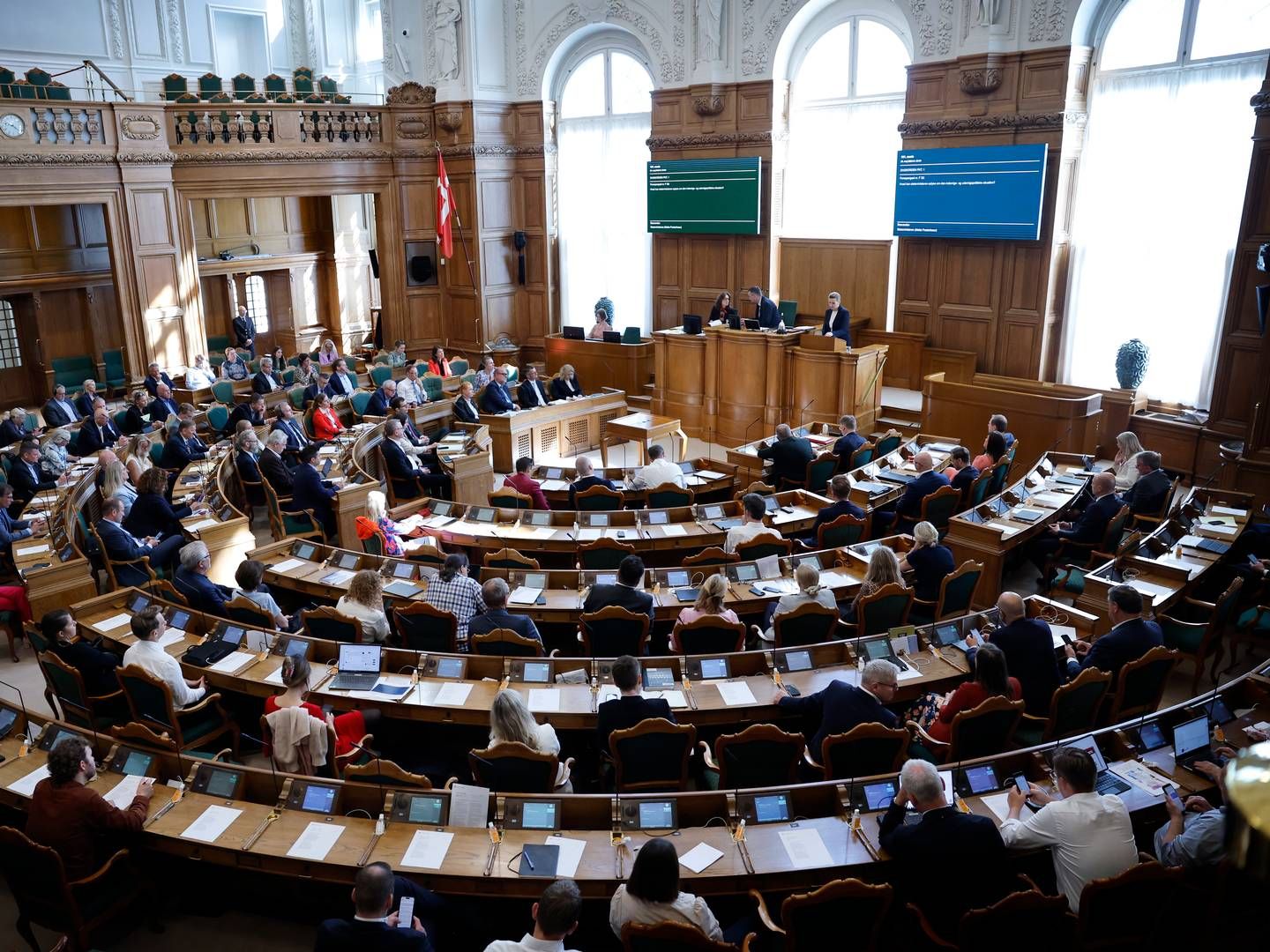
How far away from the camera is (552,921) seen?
3.61 m

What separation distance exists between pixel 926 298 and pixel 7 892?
13.3 m

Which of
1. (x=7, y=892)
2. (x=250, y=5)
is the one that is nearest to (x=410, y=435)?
(x=7, y=892)

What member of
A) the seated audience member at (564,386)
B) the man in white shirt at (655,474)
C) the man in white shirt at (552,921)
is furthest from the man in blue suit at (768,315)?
the man in white shirt at (552,921)

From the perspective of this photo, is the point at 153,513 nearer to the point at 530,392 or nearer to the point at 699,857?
the point at 530,392

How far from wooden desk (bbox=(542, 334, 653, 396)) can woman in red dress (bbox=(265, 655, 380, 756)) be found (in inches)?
400

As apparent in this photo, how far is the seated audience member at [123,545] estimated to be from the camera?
8570 mm

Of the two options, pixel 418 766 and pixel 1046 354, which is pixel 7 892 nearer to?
pixel 418 766

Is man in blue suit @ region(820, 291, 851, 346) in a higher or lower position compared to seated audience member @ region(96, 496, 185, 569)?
higher

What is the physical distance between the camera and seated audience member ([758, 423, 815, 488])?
1047 centimetres

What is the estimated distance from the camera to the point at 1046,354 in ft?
45.5

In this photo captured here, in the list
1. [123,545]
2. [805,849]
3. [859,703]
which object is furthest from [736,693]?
[123,545]

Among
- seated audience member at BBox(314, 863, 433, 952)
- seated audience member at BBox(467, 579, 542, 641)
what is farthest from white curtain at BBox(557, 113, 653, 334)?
seated audience member at BBox(314, 863, 433, 952)

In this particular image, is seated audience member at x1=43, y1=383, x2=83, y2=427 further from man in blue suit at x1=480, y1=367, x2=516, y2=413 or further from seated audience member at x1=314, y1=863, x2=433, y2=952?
seated audience member at x1=314, y1=863, x2=433, y2=952

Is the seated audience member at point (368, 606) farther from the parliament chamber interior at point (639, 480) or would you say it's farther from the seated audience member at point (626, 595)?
the seated audience member at point (626, 595)
